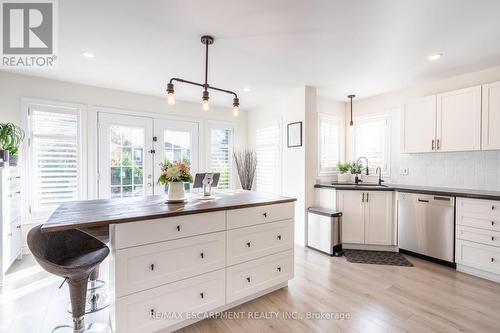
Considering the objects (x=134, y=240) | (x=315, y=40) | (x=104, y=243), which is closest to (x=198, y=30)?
(x=315, y=40)

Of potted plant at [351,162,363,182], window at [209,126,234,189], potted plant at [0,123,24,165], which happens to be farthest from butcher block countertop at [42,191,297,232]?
window at [209,126,234,189]

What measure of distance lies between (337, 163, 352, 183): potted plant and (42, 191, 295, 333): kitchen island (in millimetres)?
2168

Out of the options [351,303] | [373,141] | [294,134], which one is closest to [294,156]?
[294,134]

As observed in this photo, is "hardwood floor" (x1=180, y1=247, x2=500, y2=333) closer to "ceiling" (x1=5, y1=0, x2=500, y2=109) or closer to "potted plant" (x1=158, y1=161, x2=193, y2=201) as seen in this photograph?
"potted plant" (x1=158, y1=161, x2=193, y2=201)

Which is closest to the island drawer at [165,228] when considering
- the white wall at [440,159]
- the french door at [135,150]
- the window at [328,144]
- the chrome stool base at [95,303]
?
the chrome stool base at [95,303]

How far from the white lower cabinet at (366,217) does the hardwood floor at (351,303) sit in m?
0.63

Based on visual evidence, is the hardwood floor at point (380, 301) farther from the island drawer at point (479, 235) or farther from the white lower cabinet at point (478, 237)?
the island drawer at point (479, 235)

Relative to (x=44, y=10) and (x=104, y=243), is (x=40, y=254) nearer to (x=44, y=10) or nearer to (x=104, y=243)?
(x=104, y=243)

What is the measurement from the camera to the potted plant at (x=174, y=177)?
2.09 metres

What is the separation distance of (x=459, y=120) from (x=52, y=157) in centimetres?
571

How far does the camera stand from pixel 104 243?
1.95 meters

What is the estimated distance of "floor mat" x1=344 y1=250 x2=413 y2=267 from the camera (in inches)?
125

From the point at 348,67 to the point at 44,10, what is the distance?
319 centimetres

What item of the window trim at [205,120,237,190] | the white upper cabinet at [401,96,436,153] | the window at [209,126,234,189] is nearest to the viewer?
the white upper cabinet at [401,96,436,153]
